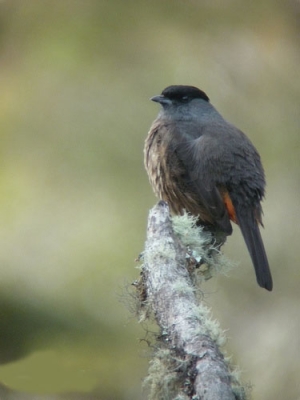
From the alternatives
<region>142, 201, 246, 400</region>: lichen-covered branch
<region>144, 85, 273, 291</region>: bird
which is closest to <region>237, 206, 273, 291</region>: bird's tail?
<region>144, 85, 273, 291</region>: bird

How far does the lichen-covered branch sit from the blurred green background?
5.35 feet

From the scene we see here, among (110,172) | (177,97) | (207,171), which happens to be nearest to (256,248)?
(207,171)

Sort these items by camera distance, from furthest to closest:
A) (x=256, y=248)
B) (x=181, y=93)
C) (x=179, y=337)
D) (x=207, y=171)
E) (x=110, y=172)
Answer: (x=110, y=172), (x=181, y=93), (x=207, y=171), (x=256, y=248), (x=179, y=337)

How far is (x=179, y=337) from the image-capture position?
2.79 m

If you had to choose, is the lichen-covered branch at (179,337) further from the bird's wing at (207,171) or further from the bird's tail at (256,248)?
the bird's wing at (207,171)

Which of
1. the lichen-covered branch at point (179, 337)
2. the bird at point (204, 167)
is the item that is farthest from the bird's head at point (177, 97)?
the lichen-covered branch at point (179, 337)

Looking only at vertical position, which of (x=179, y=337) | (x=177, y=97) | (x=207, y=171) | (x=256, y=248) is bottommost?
(x=179, y=337)

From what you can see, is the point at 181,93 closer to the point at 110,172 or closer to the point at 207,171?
the point at 207,171

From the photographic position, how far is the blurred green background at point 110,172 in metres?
5.95

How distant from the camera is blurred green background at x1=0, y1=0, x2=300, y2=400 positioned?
5953 mm

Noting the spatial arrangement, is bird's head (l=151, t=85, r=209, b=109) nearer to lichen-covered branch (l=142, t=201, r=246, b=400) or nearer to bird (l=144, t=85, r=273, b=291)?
bird (l=144, t=85, r=273, b=291)

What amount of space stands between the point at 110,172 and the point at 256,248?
2050 mm

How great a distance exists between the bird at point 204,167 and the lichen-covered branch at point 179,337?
4.99ft

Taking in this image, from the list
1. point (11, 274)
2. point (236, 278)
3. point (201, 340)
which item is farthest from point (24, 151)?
point (201, 340)
